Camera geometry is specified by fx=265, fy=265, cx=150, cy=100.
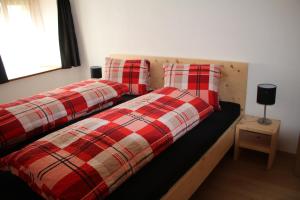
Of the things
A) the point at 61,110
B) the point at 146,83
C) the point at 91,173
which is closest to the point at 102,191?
the point at 91,173

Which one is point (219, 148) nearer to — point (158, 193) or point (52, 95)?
point (158, 193)

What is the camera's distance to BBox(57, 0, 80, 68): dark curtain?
11.0ft

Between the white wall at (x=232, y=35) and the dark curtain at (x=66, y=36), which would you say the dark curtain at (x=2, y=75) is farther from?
the white wall at (x=232, y=35)

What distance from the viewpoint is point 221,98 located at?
8.68 feet

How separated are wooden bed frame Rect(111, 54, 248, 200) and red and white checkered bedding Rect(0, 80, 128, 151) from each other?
50 centimetres

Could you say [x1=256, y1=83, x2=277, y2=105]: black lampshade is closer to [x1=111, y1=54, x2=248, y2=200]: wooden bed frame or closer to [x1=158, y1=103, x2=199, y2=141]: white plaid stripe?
[x1=111, y1=54, x2=248, y2=200]: wooden bed frame

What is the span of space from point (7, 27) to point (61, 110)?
166 centimetres

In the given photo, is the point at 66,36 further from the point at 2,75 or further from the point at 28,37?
the point at 2,75

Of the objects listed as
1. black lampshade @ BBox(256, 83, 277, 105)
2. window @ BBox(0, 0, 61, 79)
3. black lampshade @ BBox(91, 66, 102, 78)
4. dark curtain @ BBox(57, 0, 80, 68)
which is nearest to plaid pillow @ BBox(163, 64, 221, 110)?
black lampshade @ BBox(256, 83, 277, 105)

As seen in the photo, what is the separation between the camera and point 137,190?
1.35 m

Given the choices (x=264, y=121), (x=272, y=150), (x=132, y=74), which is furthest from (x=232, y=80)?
(x=132, y=74)

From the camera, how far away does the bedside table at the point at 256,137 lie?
2195 mm

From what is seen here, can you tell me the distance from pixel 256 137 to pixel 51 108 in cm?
188

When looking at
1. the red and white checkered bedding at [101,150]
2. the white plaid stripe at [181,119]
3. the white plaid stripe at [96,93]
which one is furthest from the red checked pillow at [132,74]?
the white plaid stripe at [181,119]
